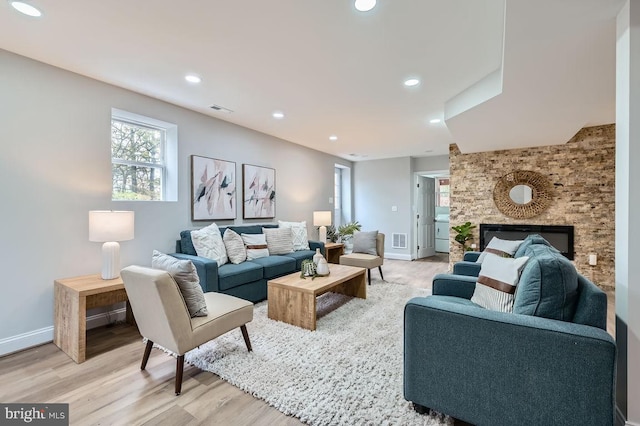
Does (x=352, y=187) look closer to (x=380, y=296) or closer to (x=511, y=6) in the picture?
(x=380, y=296)

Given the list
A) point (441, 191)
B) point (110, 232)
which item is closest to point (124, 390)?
point (110, 232)

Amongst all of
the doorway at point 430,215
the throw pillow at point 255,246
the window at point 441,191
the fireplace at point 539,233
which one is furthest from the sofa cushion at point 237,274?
the window at point 441,191

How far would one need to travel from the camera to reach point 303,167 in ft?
19.1

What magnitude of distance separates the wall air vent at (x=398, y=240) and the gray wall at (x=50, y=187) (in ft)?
16.5

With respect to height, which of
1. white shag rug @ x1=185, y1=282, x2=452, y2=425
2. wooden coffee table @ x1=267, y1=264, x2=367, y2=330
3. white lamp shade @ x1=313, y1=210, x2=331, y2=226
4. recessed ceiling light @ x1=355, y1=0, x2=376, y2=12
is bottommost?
white shag rug @ x1=185, y1=282, x2=452, y2=425

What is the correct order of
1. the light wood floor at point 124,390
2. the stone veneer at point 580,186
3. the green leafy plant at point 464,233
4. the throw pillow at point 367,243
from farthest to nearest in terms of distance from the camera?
the green leafy plant at point 464,233, the throw pillow at point 367,243, the stone veneer at point 580,186, the light wood floor at point 124,390

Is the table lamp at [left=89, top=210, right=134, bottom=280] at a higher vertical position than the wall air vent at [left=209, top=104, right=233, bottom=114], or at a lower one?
lower

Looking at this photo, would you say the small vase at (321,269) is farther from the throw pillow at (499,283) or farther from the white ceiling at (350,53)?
the white ceiling at (350,53)

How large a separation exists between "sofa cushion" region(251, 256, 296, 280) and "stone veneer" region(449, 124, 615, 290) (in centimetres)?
362

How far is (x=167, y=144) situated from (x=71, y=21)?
5.73ft

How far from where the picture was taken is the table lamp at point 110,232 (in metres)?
2.52

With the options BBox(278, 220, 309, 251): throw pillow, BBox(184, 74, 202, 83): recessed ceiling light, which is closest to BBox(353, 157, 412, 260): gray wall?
BBox(278, 220, 309, 251): throw pillow

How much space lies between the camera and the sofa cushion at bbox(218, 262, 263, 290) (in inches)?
126

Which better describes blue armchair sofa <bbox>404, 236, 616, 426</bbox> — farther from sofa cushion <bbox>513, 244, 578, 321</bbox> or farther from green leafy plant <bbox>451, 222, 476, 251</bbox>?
green leafy plant <bbox>451, 222, 476, 251</bbox>
